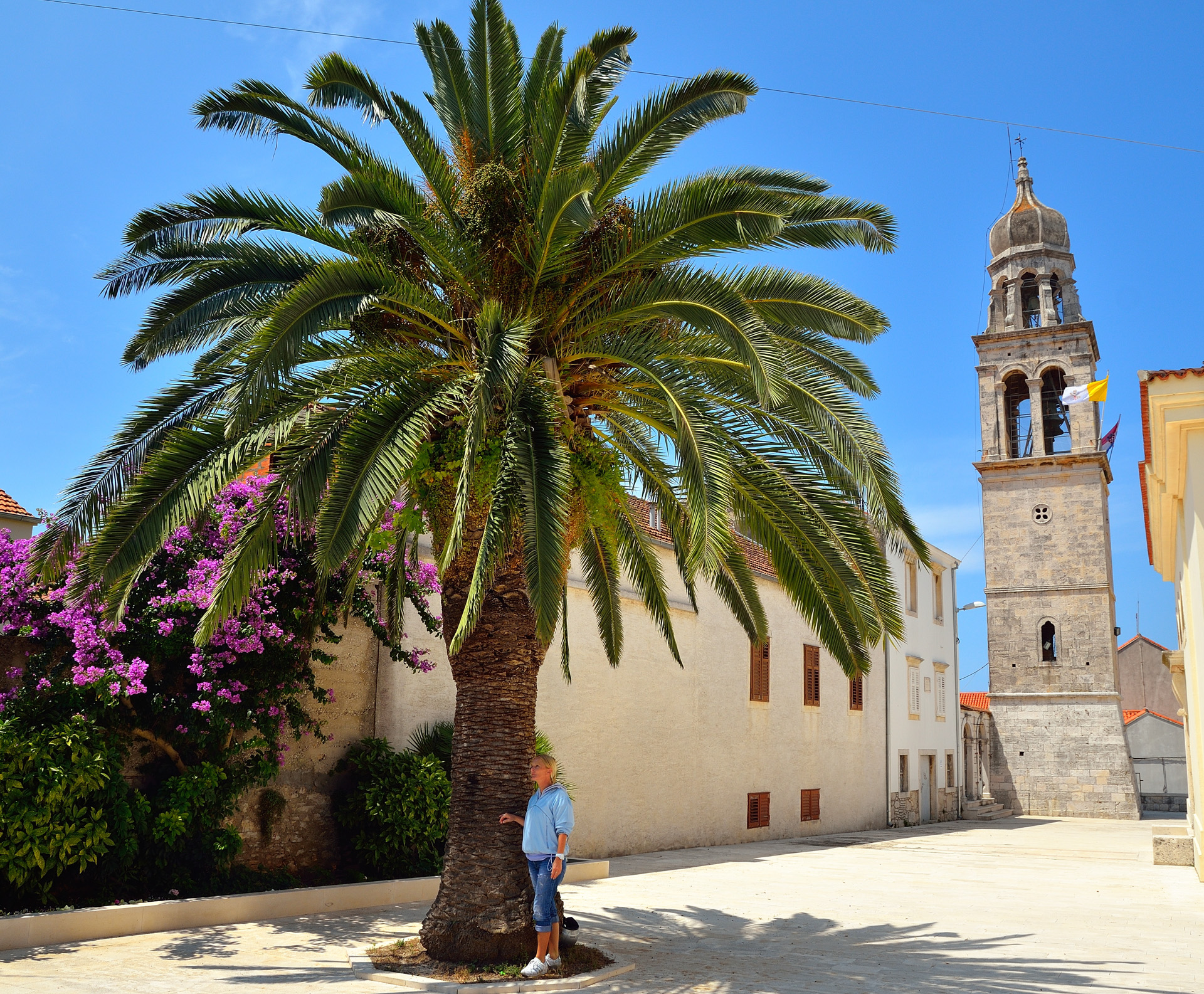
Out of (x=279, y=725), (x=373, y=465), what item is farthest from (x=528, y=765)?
(x=279, y=725)

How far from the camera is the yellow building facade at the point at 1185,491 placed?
12.3 meters

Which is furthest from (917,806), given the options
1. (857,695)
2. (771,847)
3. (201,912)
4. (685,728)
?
(201,912)

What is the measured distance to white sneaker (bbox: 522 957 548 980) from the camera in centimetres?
773

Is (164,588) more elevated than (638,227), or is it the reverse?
(638,227)

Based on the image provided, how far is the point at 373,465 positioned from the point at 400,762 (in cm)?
626

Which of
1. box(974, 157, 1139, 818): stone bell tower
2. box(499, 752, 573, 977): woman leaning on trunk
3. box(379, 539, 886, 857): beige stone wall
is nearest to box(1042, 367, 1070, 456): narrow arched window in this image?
box(974, 157, 1139, 818): stone bell tower

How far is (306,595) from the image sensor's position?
11883mm

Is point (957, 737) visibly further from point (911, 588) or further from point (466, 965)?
point (466, 965)

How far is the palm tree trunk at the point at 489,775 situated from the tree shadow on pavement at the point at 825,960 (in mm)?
1099

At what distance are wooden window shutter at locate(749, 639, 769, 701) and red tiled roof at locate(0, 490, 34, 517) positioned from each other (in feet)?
45.6

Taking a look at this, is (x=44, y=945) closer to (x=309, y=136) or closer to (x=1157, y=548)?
(x=309, y=136)

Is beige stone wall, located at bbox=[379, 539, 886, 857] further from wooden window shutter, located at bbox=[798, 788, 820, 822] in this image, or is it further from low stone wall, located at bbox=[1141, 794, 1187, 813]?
low stone wall, located at bbox=[1141, 794, 1187, 813]

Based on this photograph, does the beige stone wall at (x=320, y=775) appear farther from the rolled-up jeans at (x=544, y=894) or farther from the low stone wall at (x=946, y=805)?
the low stone wall at (x=946, y=805)

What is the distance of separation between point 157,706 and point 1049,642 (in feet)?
119
